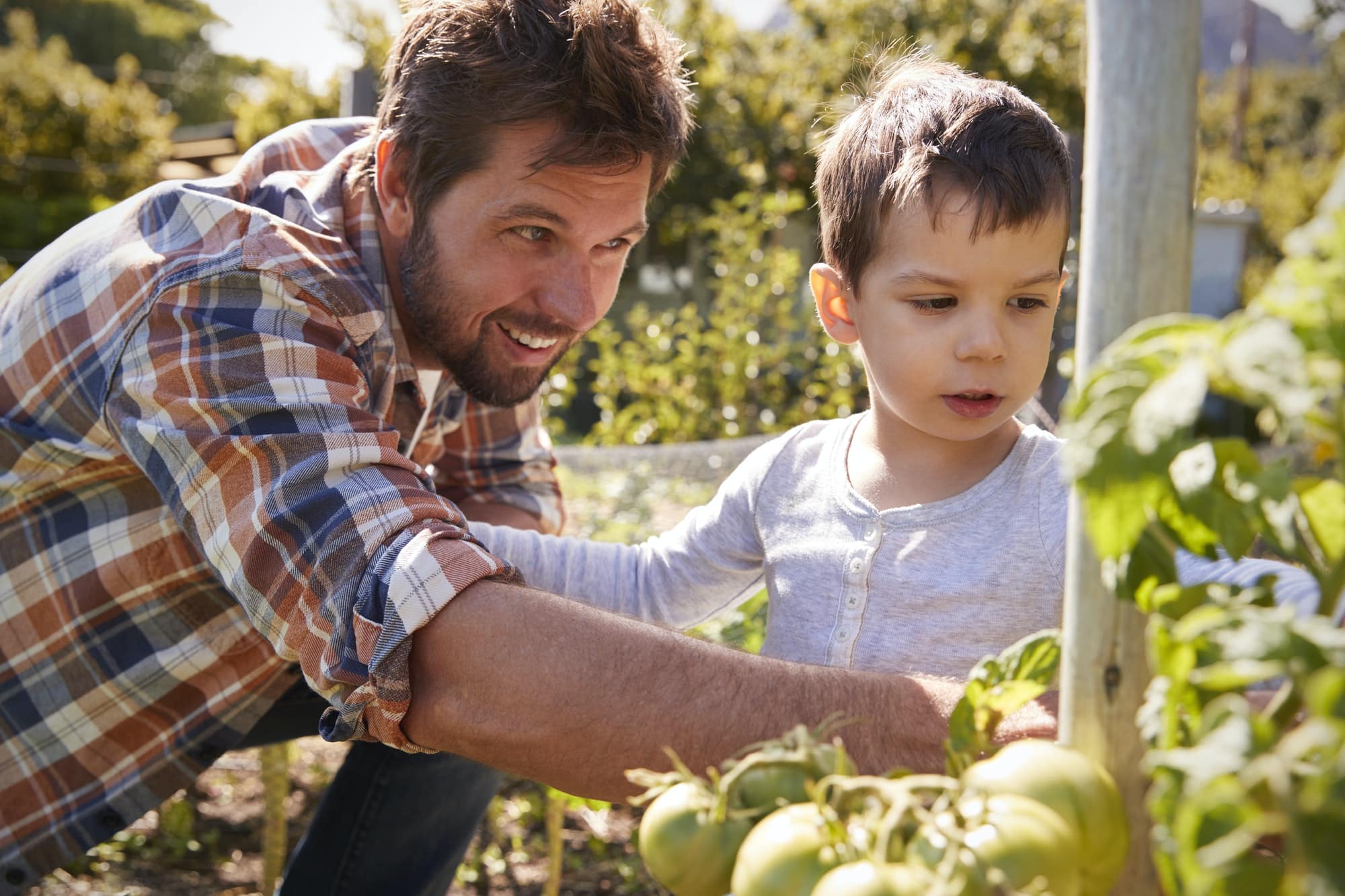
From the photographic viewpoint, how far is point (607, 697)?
43.4 inches

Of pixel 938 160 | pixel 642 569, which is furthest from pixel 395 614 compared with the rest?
pixel 938 160

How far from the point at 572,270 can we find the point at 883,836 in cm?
155

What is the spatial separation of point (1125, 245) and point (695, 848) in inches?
15.9

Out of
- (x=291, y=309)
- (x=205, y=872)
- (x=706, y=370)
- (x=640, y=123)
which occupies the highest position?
(x=640, y=123)

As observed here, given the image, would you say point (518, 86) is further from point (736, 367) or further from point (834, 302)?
point (736, 367)

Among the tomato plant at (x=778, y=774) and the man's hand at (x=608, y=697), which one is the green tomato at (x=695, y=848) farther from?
the man's hand at (x=608, y=697)

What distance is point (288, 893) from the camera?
2.06 metres

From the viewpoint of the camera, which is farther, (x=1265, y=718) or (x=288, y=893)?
(x=288, y=893)

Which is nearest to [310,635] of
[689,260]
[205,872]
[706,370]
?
[205,872]

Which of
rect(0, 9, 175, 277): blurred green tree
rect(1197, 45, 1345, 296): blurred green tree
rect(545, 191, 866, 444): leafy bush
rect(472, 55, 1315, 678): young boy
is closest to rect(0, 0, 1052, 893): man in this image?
rect(472, 55, 1315, 678): young boy

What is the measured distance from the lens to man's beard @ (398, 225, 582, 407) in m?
1.94

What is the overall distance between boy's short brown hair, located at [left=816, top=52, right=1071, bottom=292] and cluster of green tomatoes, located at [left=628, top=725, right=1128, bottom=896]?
895 millimetres

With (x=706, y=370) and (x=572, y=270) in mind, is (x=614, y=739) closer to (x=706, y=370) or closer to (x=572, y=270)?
(x=572, y=270)

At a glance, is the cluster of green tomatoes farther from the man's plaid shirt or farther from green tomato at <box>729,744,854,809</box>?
the man's plaid shirt
